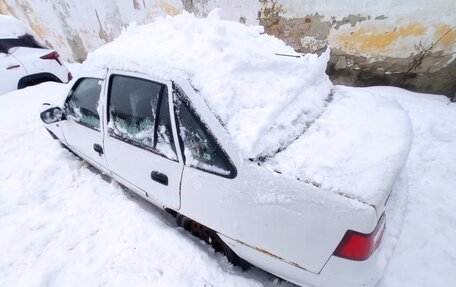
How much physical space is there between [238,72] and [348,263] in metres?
1.37

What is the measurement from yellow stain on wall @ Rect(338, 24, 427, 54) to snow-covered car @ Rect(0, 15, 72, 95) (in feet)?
18.6

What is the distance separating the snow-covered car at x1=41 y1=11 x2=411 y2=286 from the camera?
4.75 ft

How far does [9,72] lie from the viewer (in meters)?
5.38

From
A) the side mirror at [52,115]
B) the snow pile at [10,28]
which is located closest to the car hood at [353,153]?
the side mirror at [52,115]

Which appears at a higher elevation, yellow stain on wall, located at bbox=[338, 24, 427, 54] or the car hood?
the car hood

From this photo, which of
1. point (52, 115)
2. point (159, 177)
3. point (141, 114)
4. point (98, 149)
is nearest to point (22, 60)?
point (52, 115)

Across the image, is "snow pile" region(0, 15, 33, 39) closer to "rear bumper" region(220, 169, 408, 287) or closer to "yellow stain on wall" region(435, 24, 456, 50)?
"rear bumper" region(220, 169, 408, 287)

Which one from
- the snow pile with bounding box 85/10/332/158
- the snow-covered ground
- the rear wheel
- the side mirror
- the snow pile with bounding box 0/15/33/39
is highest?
the snow pile with bounding box 85/10/332/158

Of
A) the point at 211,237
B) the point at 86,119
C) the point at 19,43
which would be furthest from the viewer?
the point at 19,43

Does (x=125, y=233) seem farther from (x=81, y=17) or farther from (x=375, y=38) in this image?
(x=81, y=17)

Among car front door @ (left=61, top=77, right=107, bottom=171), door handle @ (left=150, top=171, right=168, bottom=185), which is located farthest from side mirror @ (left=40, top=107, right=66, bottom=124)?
door handle @ (left=150, top=171, right=168, bottom=185)

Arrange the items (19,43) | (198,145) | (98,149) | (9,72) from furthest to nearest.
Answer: (19,43), (9,72), (98,149), (198,145)

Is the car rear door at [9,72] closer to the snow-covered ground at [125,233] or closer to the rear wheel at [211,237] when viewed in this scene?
the snow-covered ground at [125,233]

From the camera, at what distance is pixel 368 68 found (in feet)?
15.0
